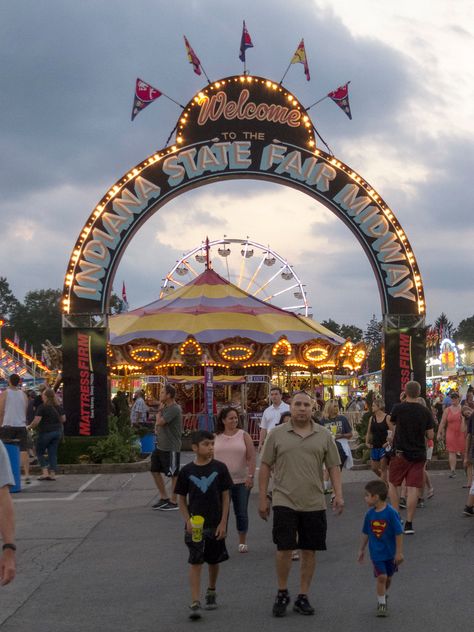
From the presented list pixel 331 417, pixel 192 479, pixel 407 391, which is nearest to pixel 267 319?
pixel 331 417

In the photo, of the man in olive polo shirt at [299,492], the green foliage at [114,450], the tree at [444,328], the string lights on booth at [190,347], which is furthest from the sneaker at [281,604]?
the tree at [444,328]

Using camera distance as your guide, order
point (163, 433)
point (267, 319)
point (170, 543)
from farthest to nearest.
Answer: point (267, 319) → point (163, 433) → point (170, 543)

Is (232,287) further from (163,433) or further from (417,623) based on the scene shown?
(417,623)

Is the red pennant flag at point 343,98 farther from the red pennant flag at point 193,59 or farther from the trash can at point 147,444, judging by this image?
the trash can at point 147,444

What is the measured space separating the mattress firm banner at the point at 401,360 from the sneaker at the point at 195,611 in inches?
550

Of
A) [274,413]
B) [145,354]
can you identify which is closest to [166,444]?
[274,413]

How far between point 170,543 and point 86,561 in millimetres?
1224

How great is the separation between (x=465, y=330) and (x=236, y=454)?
148 metres

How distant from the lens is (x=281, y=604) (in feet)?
22.4

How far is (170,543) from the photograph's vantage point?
1002 cm

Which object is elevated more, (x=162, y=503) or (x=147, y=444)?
(x=147, y=444)

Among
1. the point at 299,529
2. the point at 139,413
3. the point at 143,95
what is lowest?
the point at 299,529

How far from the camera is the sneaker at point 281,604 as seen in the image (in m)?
6.79

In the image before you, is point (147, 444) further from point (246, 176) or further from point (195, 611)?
point (195, 611)
